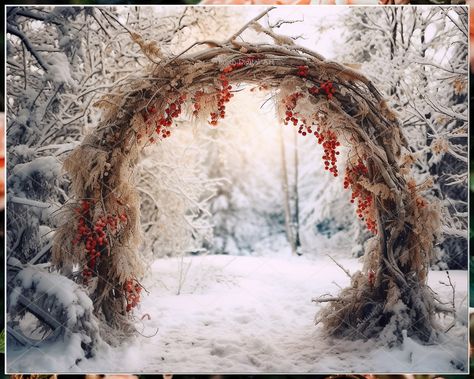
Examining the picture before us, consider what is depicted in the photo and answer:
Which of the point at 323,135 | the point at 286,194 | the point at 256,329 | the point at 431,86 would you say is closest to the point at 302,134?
the point at 323,135

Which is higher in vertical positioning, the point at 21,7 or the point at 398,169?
the point at 21,7

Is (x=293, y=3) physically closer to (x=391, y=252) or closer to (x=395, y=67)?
(x=395, y=67)

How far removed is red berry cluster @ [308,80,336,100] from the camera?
1562 millimetres

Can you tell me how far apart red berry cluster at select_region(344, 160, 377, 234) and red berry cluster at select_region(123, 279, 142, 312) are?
0.66 m

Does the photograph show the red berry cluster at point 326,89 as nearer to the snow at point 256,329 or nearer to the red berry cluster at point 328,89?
the red berry cluster at point 328,89

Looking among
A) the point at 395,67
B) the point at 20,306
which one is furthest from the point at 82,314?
the point at 395,67

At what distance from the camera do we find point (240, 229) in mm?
1647

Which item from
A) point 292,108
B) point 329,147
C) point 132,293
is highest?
point 292,108

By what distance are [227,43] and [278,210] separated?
1.59 feet

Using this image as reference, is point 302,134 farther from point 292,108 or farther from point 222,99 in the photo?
point 222,99

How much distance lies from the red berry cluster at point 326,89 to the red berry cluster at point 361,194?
0.68 feet

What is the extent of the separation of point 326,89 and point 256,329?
2.29ft

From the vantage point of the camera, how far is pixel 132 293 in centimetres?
163

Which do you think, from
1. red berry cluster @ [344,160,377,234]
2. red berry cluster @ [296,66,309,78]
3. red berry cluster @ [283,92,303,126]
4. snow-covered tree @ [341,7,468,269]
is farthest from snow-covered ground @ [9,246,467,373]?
red berry cluster @ [296,66,309,78]
